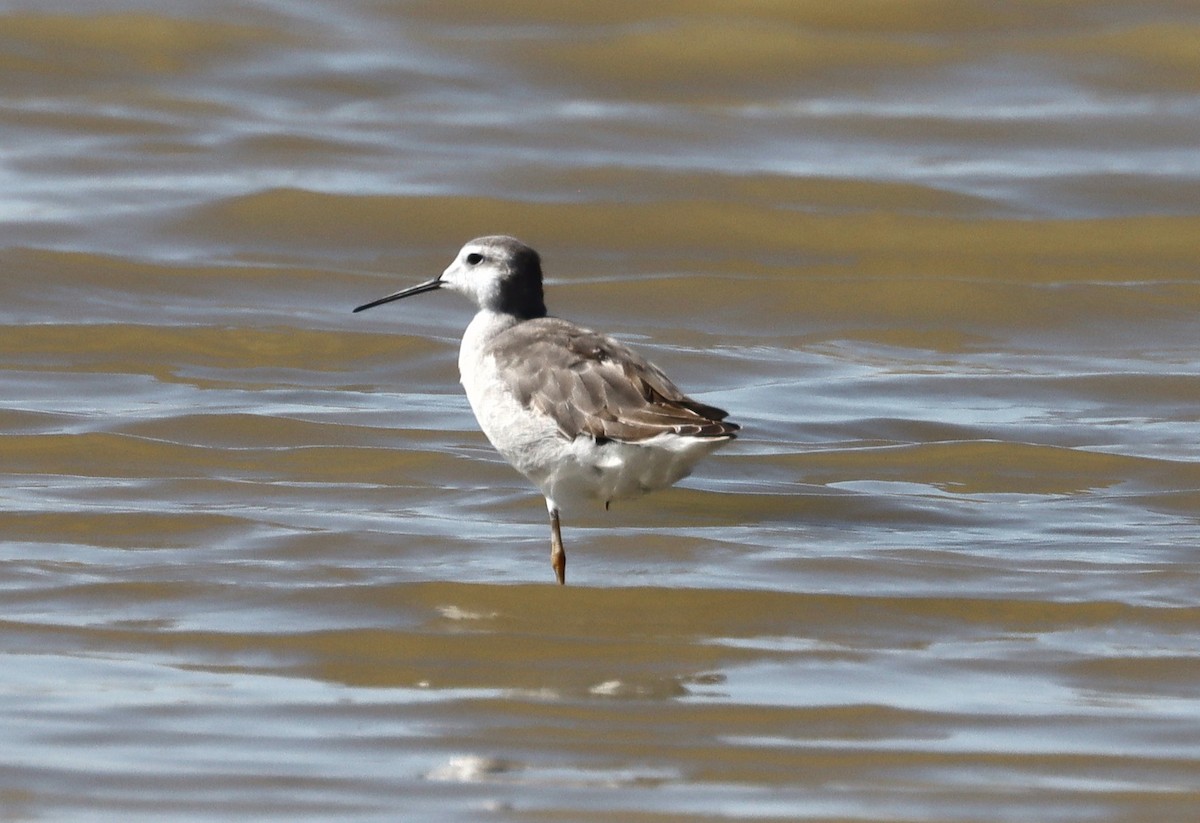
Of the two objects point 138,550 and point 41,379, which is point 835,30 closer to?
point 41,379

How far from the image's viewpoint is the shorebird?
25.1 ft

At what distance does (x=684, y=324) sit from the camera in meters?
12.3

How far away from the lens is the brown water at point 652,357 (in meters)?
5.75

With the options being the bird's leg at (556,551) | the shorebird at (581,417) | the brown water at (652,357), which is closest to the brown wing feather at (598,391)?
the shorebird at (581,417)

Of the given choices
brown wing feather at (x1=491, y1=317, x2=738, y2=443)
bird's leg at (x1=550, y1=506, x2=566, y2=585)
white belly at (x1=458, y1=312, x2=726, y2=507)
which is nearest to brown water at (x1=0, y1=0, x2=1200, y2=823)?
bird's leg at (x1=550, y1=506, x2=566, y2=585)

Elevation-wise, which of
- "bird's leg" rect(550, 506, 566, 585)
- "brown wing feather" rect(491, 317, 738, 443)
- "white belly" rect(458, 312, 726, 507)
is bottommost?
"bird's leg" rect(550, 506, 566, 585)

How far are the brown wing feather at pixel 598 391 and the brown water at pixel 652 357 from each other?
541mm

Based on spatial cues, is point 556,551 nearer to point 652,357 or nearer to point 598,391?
point 598,391

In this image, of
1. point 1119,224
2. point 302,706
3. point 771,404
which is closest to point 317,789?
point 302,706

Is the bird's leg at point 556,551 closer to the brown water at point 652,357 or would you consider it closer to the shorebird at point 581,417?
the shorebird at point 581,417

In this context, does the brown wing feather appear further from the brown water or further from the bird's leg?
the brown water

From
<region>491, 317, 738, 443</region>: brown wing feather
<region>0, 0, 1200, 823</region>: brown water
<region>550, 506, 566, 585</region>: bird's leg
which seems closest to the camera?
<region>0, 0, 1200, 823</region>: brown water

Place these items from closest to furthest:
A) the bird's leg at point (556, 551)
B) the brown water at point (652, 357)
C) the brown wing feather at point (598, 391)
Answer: the brown water at point (652, 357)
the bird's leg at point (556, 551)
the brown wing feather at point (598, 391)

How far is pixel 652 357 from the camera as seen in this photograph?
11.5 meters
